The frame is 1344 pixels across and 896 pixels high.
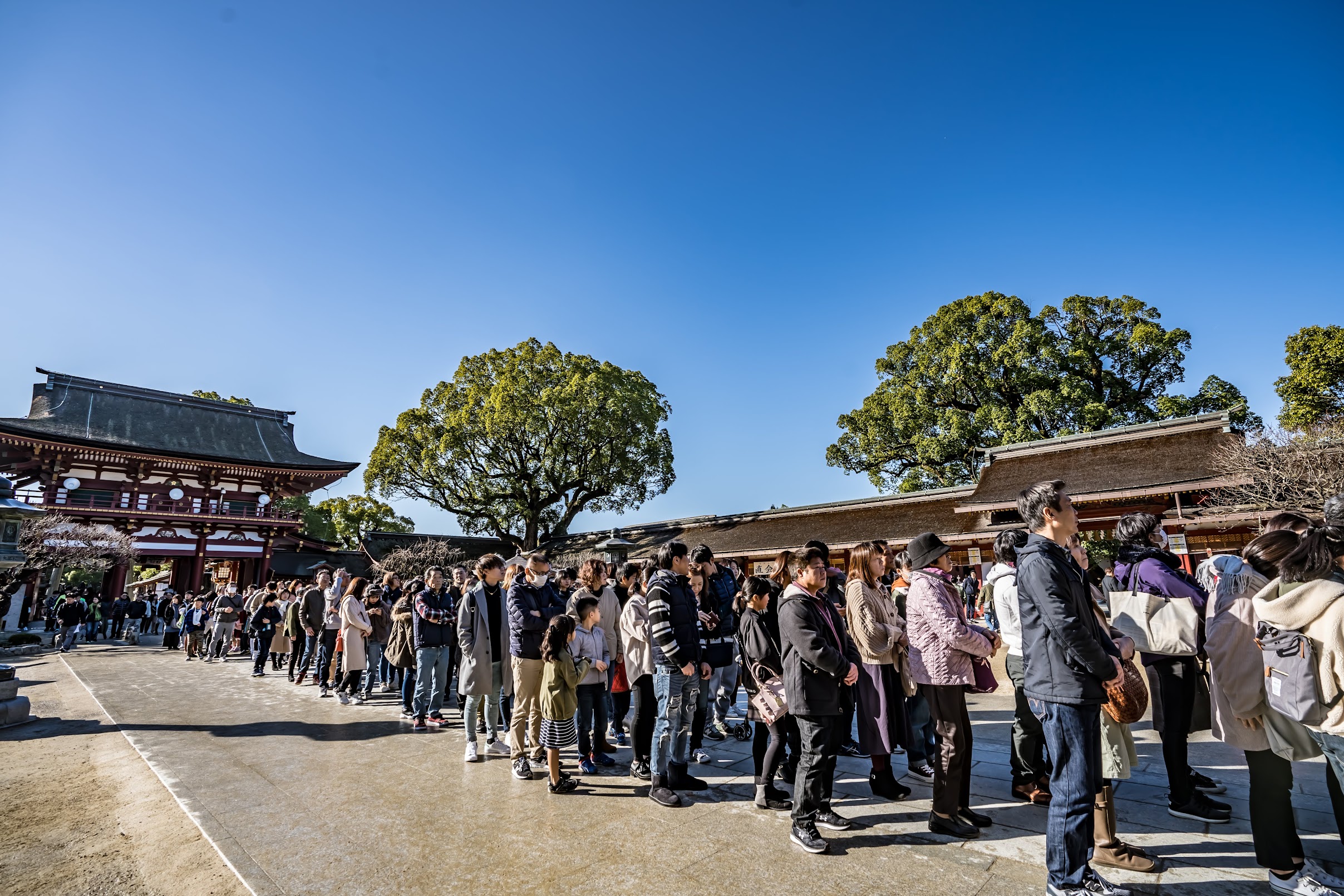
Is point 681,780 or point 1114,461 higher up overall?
point 1114,461

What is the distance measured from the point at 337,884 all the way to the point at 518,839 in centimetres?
98

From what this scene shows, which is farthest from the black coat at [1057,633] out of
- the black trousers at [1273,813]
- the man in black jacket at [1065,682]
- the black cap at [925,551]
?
the black trousers at [1273,813]

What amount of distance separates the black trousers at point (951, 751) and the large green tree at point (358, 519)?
29.5m

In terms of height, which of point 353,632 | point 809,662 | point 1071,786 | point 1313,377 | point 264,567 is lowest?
point 1071,786

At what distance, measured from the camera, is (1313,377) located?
21.2 metres

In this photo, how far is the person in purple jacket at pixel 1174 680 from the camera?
12.6ft

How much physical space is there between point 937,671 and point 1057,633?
3.44 ft

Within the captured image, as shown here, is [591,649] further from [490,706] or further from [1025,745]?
[1025,745]

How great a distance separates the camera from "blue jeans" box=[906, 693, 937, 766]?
196 inches

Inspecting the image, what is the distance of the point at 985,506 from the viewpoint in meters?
16.8

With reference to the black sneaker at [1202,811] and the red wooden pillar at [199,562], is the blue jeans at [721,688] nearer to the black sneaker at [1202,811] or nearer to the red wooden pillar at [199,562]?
the black sneaker at [1202,811]

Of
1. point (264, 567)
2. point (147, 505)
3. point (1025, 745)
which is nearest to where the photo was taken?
point (1025, 745)

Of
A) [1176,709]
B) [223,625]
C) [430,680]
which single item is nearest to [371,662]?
[430,680]

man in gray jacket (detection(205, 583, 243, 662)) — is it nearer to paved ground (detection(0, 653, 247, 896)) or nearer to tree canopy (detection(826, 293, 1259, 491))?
paved ground (detection(0, 653, 247, 896))
